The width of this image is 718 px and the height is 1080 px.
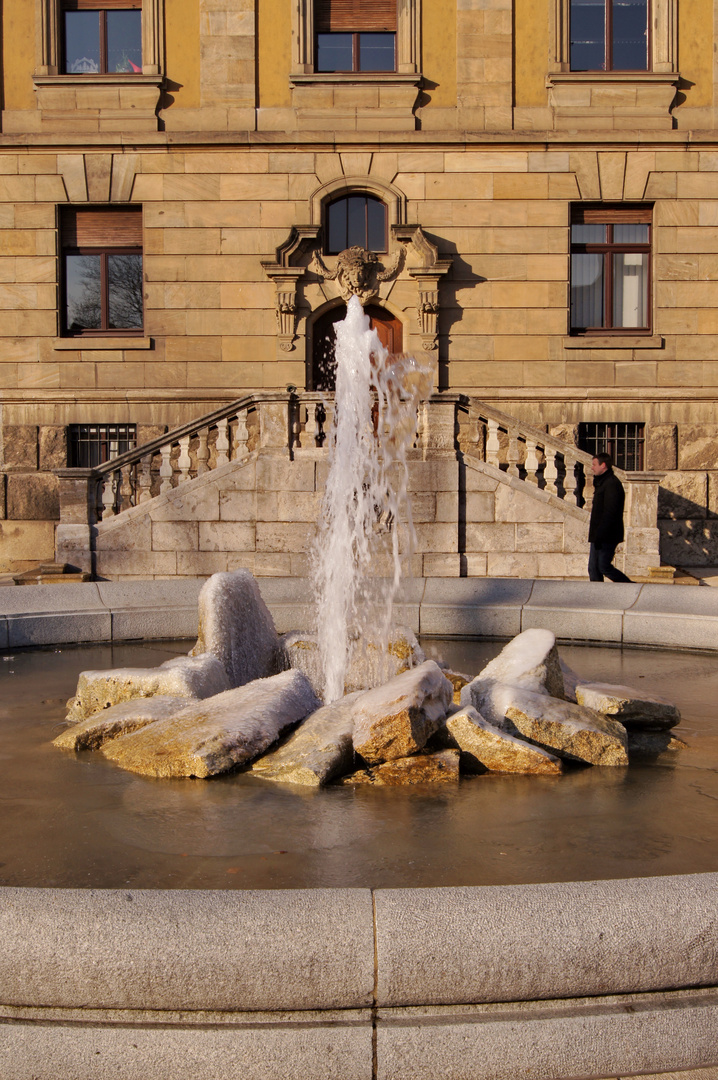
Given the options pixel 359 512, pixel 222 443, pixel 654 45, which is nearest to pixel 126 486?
pixel 222 443

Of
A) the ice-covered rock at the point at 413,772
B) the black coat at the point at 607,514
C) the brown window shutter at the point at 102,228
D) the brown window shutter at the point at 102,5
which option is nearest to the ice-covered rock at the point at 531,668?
the ice-covered rock at the point at 413,772

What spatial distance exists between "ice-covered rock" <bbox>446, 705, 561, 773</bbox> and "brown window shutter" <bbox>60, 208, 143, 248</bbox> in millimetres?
13901

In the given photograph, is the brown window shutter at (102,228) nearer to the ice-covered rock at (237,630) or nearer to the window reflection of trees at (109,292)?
the window reflection of trees at (109,292)

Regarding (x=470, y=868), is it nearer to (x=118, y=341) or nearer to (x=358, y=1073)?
(x=358, y=1073)

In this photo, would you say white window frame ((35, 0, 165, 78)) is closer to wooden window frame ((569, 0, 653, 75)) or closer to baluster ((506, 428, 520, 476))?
wooden window frame ((569, 0, 653, 75))

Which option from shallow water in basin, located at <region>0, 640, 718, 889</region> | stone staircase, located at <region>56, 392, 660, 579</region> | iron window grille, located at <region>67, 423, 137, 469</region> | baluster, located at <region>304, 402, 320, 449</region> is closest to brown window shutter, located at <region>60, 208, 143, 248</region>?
iron window grille, located at <region>67, 423, 137, 469</region>

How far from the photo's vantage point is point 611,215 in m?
16.4

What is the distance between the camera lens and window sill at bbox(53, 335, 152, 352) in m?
16.1

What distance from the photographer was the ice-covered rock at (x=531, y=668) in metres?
4.97

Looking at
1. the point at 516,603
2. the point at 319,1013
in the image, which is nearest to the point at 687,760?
the point at 319,1013

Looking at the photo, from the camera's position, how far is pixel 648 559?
12.9 m

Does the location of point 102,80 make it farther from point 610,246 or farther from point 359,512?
point 359,512

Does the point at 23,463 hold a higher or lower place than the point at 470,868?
higher

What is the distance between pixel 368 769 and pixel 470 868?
3.83 feet
